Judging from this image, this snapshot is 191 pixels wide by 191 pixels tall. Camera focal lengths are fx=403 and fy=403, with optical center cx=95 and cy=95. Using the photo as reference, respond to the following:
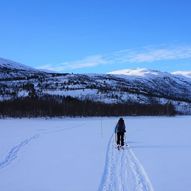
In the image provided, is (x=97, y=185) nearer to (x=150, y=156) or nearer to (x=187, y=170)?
(x=187, y=170)

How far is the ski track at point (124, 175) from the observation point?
11447 mm

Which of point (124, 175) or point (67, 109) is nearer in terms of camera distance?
point (124, 175)

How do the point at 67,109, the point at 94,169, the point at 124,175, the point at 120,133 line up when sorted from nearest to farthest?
the point at 124,175 < the point at 94,169 < the point at 120,133 < the point at 67,109

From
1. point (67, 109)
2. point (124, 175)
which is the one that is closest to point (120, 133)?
point (124, 175)

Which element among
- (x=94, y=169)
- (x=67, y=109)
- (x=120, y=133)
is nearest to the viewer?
(x=94, y=169)

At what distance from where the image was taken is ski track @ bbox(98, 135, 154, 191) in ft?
37.6

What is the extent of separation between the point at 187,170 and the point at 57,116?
101 metres

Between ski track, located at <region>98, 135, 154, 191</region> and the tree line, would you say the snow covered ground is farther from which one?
the tree line

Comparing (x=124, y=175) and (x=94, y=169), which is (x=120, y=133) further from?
(x=124, y=175)

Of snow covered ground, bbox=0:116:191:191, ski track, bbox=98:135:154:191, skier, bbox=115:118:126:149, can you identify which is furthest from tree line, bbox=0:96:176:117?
ski track, bbox=98:135:154:191

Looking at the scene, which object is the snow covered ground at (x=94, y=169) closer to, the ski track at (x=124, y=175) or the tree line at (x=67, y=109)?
the ski track at (x=124, y=175)

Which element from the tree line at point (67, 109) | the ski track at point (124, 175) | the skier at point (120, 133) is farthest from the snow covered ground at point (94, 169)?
the tree line at point (67, 109)

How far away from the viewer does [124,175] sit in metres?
13.4

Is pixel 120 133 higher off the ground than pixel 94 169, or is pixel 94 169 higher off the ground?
pixel 120 133
